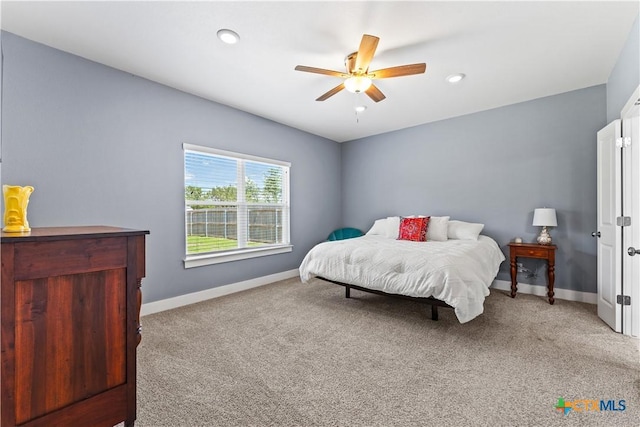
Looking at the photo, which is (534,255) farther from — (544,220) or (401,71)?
(401,71)

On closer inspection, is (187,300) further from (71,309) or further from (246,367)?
(71,309)

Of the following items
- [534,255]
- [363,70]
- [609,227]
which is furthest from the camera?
[534,255]

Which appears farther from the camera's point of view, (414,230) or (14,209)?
(414,230)

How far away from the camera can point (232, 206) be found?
395cm

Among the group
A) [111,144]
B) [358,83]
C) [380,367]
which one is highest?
[358,83]

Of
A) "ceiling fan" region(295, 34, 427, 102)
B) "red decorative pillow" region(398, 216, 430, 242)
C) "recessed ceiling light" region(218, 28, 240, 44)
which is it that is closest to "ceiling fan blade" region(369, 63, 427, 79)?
"ceiling fan" region(295, 34, 427, 102)

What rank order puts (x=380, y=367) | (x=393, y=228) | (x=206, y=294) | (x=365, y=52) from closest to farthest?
(x=380, y=367)
(x=365, y=52)
(x=206, y=294)
(x=393, y=228)

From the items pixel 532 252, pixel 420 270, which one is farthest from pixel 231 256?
pixel 532 252

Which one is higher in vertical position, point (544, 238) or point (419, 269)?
point (544, 238)

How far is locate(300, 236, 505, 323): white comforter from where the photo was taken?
2.35 m

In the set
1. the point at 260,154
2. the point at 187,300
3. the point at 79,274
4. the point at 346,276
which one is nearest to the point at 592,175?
the point at 346,276

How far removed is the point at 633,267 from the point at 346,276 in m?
2.52

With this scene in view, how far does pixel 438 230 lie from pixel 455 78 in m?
1.95

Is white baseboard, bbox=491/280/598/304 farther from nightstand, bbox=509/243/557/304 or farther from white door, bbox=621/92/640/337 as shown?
white door, bbox=621/92/640/337
